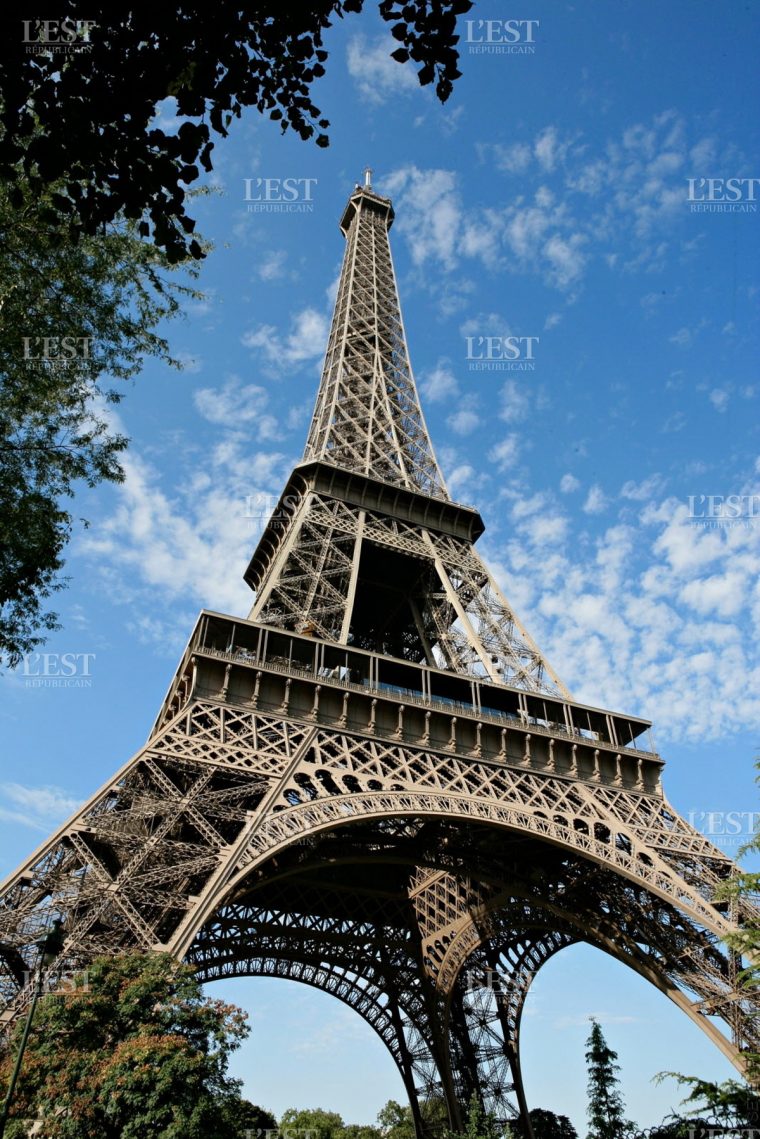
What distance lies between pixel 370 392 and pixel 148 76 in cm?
3504

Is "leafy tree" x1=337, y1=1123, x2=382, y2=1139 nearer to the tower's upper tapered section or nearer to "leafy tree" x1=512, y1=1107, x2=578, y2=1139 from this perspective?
"leafy tree" x1=512, y1=1107, x2=578, y2=1139

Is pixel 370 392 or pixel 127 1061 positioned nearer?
pixel 127 1061

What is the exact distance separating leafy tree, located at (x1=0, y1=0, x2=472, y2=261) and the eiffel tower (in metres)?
13.7

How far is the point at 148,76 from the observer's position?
20.4 ft

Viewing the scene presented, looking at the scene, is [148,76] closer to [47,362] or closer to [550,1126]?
[47,362]

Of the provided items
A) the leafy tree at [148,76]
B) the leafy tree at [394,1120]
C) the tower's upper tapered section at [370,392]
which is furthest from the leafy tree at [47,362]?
the leafy tree at [394,1120]

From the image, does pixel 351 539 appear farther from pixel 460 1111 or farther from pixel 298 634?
pixel 460 1111

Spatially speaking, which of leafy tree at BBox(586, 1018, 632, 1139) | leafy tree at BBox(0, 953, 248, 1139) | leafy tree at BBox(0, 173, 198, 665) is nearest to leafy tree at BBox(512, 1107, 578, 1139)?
leafy tree at BBox(586, 1018, 632, 1139)

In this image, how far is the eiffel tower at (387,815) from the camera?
59.4 feet

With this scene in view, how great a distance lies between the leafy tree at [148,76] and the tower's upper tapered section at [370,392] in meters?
26.6

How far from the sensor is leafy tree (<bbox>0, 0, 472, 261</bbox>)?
6000 millimetres

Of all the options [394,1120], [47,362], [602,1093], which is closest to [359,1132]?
[394,1120]

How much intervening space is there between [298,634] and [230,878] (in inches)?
327

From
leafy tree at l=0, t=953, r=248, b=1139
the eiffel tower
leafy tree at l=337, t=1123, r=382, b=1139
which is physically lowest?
leafy tree at l=337, t=1123, r=382, b=1139
